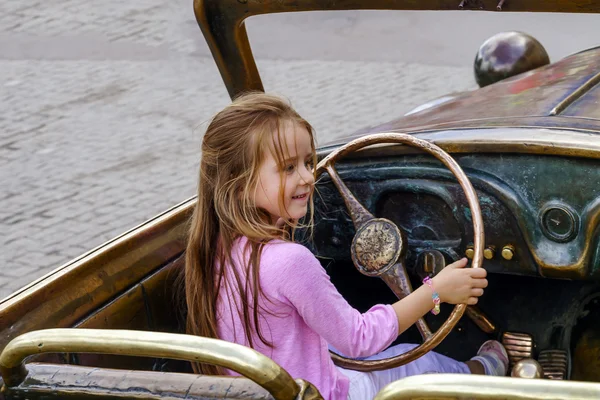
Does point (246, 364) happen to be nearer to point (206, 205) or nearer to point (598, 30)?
point (206, 205)

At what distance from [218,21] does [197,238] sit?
767 mm

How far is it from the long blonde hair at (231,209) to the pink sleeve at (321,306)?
0.06m

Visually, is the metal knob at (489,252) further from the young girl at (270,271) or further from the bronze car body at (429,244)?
the young girl at (270,271)

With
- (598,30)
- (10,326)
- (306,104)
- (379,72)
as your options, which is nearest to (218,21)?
(10,326)

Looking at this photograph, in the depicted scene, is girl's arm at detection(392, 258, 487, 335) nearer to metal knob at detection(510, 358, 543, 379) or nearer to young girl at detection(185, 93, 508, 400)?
young girl at detection(185, 93, 508, 400)

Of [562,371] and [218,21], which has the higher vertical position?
[218,21]

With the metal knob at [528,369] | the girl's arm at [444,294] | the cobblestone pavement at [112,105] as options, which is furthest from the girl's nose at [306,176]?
the cobblestone pavement at [112,105]

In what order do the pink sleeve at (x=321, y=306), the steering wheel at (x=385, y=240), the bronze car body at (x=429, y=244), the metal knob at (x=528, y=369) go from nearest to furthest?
the bronze car body at (x=429, y=244) < the pink sleeve at (x=321, y=306) < the steering wheel at (x=385, y=240) < the metal knob at (x=528, y=369)

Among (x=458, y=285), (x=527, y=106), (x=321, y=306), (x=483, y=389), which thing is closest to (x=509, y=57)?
(x=527, y=106)

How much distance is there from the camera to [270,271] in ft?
5.56

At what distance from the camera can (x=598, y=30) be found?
7.55 metres

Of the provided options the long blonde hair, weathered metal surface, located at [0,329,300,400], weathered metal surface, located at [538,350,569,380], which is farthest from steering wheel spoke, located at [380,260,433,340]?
weathered metal surface, located at [0,329,300,400]

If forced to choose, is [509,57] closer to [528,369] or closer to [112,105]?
[528,369]

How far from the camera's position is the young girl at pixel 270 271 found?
1708 mm
